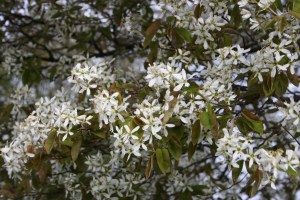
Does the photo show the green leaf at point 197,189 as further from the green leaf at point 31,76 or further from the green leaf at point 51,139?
the green leaf at point 31,76

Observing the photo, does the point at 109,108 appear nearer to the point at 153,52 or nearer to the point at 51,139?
the point at 51,139

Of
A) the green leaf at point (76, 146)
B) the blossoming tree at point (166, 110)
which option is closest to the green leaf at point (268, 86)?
the blossoming tree at point (166, 110)

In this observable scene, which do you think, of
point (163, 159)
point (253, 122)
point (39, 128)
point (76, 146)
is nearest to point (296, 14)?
point (253, 122)

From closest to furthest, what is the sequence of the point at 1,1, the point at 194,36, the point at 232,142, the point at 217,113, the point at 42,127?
the point at 232,142, the point at 217,113, the point at 42,127, the point at 194,36, the point at 1,1

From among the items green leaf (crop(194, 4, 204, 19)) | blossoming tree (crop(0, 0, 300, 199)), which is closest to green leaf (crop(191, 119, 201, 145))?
blossoming tree (crop(0, 0, 300, 199))

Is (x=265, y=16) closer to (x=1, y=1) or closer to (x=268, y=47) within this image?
(x=268, y=47)

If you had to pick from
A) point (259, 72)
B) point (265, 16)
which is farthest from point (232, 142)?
point (265, 16)
